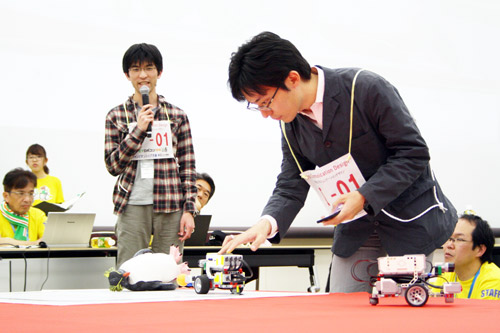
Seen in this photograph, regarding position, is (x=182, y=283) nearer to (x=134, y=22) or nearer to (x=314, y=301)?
(x=314, y=301)

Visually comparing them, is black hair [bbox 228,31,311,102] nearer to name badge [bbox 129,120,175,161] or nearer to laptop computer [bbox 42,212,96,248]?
name badge [bbox 129,120,175,161]

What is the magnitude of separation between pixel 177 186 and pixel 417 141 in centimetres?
126

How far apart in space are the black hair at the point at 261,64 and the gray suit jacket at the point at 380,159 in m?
0.14

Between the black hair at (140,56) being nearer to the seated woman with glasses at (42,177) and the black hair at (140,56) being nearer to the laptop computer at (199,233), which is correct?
the laptop computer at (199,233)

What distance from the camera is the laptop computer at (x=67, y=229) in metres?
3.12

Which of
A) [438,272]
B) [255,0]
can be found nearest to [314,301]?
[438,272]

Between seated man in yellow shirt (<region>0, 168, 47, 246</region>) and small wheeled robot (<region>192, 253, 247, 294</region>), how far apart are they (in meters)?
2.00

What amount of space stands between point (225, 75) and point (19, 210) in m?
1.88

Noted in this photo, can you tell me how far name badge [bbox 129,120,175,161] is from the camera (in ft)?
8.21

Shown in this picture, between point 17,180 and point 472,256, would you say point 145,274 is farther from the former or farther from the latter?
point 17,180

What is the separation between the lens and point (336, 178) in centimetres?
155

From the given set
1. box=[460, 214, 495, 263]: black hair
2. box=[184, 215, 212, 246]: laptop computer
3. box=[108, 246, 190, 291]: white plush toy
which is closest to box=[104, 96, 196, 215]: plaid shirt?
box=[108, 246, 190, 291]: white plush toy

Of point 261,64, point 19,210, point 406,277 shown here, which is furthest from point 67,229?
point 406,277

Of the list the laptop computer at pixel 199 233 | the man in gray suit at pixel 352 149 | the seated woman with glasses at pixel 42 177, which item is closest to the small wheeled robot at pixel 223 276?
the man in gray suit at pixel 352 149
